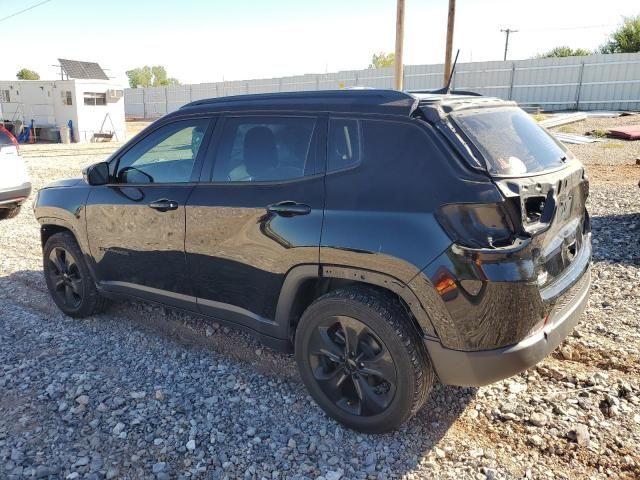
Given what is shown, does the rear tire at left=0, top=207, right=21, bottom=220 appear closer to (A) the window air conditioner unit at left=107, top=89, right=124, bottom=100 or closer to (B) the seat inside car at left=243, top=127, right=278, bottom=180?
(B) the seat inside car at left=243, top=127, right=278, bottom=180

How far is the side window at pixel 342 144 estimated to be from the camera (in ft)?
9.68

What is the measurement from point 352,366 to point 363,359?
9 cm

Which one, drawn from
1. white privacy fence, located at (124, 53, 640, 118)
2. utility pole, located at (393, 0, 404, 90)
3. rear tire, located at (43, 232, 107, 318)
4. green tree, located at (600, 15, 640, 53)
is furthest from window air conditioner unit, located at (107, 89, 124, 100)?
green tree, located at (600, 15, 640, 53)

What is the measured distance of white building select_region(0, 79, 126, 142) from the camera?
920 inches

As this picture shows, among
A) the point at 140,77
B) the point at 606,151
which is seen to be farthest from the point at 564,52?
the point at 140,77

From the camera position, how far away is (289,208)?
3070 mm

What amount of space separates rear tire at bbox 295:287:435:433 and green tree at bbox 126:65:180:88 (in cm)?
9318

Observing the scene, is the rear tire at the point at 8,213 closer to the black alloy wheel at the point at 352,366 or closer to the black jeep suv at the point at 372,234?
the black jeep suv at the point at 372,234

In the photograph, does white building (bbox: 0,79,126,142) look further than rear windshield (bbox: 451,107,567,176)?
Yes

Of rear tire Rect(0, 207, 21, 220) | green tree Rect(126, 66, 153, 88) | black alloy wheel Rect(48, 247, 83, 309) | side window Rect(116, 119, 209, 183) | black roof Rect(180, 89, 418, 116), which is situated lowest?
rear tire Rect(0, 207, 21, 220)

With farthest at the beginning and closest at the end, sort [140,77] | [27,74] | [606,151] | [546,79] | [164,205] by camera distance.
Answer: [140,77] < [27,74] < [546,79] < [606,151] < [164,205]

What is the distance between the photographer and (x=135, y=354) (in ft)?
13.2

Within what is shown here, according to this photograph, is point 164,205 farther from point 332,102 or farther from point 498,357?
point 498,357

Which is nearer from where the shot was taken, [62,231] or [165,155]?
[165,155]
